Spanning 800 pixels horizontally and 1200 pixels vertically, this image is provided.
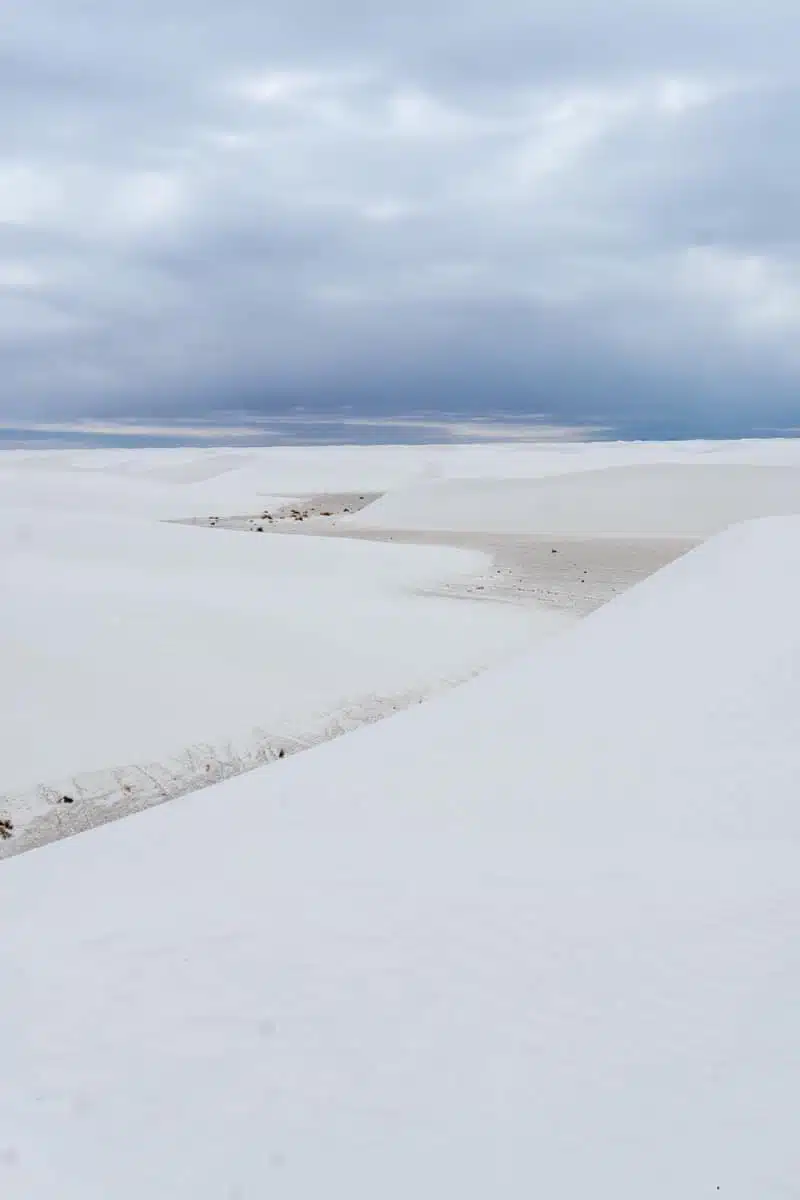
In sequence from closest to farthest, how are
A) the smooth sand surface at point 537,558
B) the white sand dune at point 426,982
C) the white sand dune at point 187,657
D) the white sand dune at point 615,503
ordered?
1. the white sand dune at point 426,982
2. the white sand dune at point 187,657
3. the smooth sand surface at point 537,558
4. the white sand dune at point 615,503

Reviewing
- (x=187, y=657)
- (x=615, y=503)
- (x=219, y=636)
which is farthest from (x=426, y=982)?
(x=615, y=503)

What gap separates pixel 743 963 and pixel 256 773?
305 centimetres

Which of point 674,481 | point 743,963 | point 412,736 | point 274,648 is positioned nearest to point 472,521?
point 674,481

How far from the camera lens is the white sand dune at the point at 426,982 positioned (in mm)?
2215

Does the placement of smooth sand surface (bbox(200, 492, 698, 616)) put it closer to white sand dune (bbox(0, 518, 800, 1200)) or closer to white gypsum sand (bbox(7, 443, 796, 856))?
white gypsum sand (bbox(7, 443, 796, 856))

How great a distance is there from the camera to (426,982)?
289 centimetres

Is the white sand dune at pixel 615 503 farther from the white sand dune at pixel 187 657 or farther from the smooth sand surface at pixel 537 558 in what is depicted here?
the white sand dune at pixel 187 657

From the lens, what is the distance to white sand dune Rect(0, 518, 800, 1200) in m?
2.21

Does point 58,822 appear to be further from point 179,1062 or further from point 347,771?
point 179,1062

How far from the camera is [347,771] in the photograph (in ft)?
16.7

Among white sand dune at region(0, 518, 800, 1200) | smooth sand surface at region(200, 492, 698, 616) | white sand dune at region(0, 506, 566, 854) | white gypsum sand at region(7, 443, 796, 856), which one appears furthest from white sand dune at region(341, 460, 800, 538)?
white sand dune at region(0, 518, 800, 1200)

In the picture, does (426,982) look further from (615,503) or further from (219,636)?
(615,503)

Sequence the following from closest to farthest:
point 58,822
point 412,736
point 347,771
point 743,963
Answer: point 743,963 → point 347,771 → point 412,736 → point 58,822

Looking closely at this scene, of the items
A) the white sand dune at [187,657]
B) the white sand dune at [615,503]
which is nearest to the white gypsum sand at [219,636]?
the white sand dune at [187,657]
